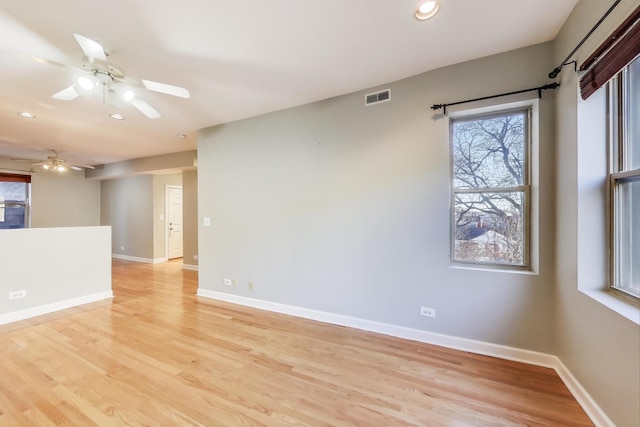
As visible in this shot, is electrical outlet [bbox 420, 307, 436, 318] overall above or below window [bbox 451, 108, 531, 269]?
below

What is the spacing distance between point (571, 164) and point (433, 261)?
128 cm

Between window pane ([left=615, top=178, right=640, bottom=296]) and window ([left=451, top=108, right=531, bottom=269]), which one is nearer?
window pane ([left=615, top=178, right=640, bottom=296])

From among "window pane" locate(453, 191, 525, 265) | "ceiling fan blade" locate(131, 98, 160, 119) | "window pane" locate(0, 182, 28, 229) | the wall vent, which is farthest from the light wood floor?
"window pane" locate(0, 182, 28, 229)

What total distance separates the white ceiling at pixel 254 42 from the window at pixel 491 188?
2.09 ft

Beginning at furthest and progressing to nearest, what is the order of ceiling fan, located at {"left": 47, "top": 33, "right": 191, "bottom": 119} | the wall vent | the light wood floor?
the wall vent, ceiling fan, located at {"left": 47, "top": 33, "right": 191, "bottom": 119}, the light wood floor

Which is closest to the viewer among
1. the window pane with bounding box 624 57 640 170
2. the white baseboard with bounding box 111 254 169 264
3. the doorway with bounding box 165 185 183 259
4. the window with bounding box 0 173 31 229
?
the window pane with bounding box 624 57 640 170

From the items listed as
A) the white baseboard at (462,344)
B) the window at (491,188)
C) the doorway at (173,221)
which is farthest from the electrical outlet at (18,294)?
the window at (491,188)

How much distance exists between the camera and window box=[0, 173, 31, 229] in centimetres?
610

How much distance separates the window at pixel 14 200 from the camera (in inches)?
240

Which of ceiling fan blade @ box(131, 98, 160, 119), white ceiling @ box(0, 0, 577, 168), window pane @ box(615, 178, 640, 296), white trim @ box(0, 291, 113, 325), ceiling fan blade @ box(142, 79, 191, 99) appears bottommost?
white trim @ box(0, 291, 113, 325)

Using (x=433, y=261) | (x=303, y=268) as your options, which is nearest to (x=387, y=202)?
(x=433, y=261)

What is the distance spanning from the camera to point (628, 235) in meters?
1.58

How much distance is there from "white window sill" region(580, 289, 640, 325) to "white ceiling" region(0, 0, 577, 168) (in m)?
1.94

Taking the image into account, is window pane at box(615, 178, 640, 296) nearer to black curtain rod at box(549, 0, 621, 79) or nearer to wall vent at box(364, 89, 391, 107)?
black curtain rod at box(549, 0, 621, 79)
